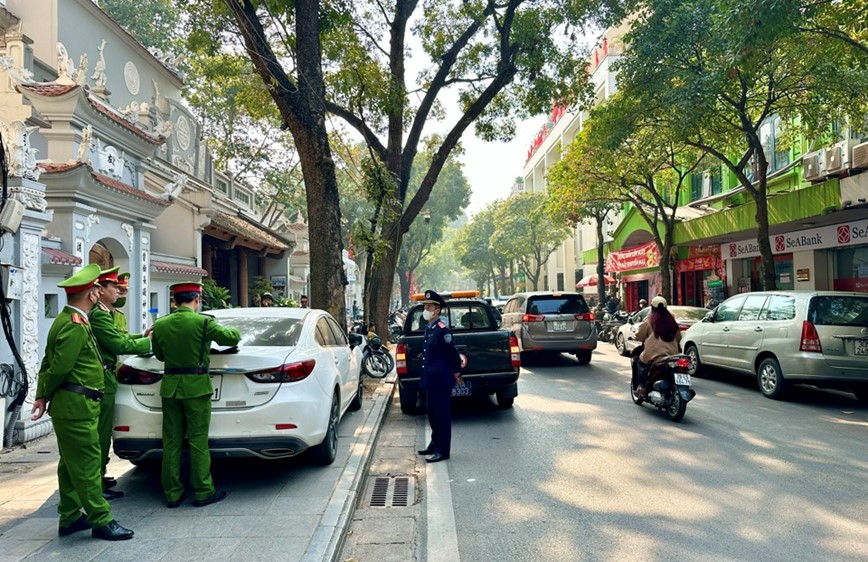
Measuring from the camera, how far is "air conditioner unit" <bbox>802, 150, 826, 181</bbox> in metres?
14.9

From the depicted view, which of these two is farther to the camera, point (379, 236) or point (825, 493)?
point (379, 236)

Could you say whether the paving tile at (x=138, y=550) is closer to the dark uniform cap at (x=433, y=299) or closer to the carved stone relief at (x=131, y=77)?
the dark uniform cap at (x=433, y=299)

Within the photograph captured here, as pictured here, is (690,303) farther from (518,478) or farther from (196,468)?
(196,468)

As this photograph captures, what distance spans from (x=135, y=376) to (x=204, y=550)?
1797 mm

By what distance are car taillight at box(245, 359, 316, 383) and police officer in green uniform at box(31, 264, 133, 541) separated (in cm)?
121

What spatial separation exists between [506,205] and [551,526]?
137 ft

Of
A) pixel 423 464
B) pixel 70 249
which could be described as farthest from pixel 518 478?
pixel 70 249

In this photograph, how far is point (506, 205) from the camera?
148 feet

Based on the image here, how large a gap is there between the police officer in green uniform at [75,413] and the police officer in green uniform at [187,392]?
1.94 feet

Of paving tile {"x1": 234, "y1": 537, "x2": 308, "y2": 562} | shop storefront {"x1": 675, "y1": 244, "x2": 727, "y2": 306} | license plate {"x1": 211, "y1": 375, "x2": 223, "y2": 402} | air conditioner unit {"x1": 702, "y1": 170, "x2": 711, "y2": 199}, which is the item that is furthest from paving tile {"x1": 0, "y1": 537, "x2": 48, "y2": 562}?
air conditioner unit {"x1": 702, "y1": 170, "x2": 711, "y2": 199}

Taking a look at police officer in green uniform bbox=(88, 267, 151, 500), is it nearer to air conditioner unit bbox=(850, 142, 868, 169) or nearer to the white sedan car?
the white sedan car

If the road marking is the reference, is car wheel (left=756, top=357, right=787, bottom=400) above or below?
above

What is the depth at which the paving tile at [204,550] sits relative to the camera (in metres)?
3.72

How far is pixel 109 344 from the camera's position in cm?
460
